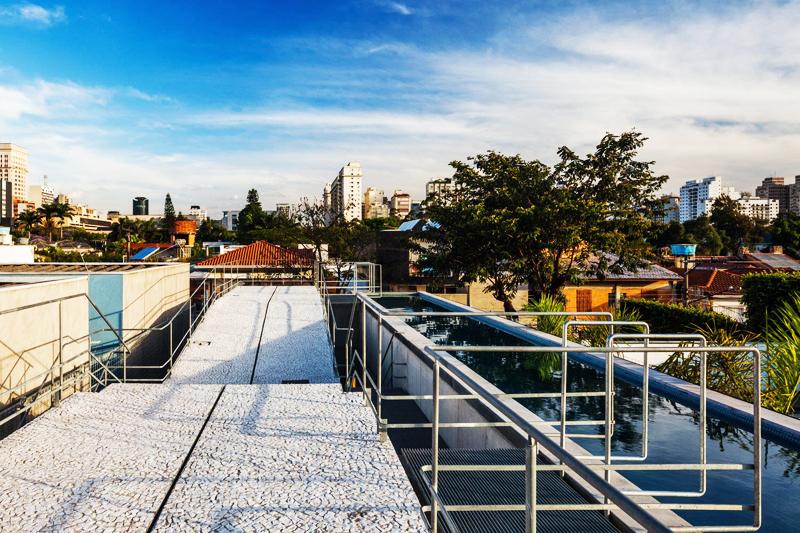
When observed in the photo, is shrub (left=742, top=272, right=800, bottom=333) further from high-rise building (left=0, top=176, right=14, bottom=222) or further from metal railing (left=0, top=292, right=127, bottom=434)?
high-rise building (left=0, top=176, right=14, bottom=222)

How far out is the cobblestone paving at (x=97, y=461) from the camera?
3203mm

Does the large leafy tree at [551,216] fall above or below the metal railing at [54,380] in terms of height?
above

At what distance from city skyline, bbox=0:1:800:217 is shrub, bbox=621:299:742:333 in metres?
4.39

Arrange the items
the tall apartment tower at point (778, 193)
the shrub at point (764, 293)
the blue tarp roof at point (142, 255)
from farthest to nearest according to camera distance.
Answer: the tall apartment tower at point (778, 193)
the blue tarp roof at point (142, 255)
the shrub at point (764, 293)

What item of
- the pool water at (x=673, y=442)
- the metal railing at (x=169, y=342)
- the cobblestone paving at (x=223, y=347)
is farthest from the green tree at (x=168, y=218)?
the pool water at (x=673, y=442)

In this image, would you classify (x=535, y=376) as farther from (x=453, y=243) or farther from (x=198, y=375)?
(x=453, y=243)

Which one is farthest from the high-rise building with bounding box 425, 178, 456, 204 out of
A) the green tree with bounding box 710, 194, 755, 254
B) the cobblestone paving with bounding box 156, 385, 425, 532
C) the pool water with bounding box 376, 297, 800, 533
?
the green tree with bounding box 710, 194, 755, 254

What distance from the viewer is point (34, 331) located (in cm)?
759

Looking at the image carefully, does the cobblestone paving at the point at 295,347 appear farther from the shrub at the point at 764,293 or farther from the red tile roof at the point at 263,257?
the red tile roof at the point at 263,257

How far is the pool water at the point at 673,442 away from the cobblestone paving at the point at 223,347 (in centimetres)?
381

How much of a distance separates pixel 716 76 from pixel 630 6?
11.5ft

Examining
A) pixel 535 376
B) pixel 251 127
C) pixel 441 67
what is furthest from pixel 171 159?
pixel 535 376

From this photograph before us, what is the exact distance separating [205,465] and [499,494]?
79.7 inches

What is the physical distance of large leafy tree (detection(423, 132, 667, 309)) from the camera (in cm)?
1595
